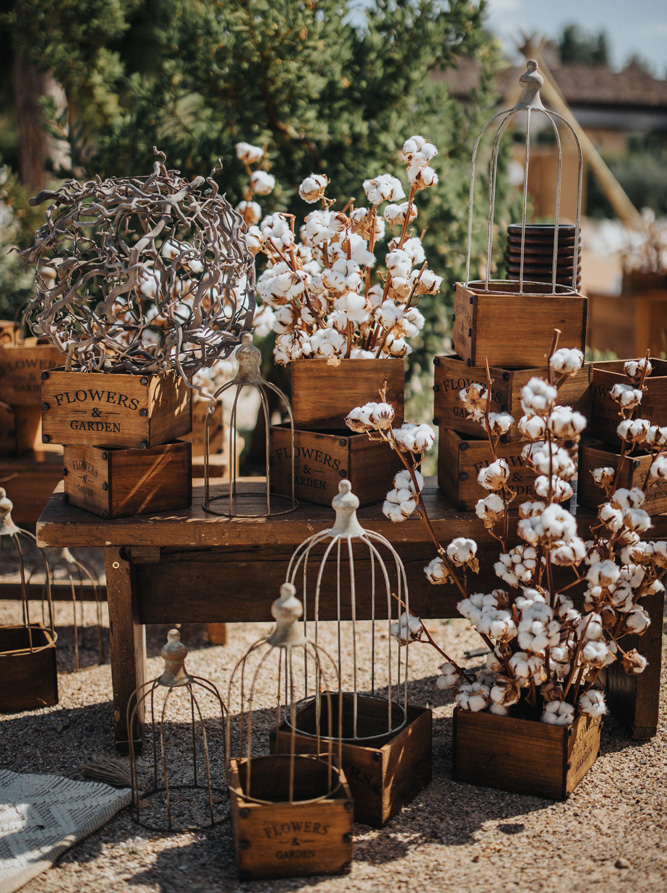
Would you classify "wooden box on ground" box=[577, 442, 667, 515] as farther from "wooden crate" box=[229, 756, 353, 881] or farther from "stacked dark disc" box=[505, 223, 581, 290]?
"wooden crate" box=[229, 756, 353, 881]

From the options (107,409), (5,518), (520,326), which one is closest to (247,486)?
(107,409)

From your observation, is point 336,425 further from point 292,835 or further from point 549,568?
point 292,835

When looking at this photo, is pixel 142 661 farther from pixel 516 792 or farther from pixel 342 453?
pixel 516 792

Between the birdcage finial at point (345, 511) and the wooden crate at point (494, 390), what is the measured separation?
63 cm

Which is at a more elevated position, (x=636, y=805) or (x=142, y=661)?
(x=142, y=661)

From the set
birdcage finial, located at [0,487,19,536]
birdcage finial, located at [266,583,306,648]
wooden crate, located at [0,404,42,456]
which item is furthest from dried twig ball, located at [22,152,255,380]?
wooden crate, located at [0,404,42,456]

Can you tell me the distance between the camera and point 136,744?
2982mm

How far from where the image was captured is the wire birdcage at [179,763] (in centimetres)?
248

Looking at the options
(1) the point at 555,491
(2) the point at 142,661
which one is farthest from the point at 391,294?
(2) the point at 142,661

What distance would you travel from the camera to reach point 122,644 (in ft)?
9.68

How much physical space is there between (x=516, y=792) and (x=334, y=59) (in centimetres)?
382

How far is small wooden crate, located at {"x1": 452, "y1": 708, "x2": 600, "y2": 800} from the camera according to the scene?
8.63 ft

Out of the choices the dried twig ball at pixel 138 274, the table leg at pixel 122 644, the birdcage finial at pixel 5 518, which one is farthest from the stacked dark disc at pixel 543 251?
the birdcage finial at pixel 5 518

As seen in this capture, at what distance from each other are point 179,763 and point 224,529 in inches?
28.3
